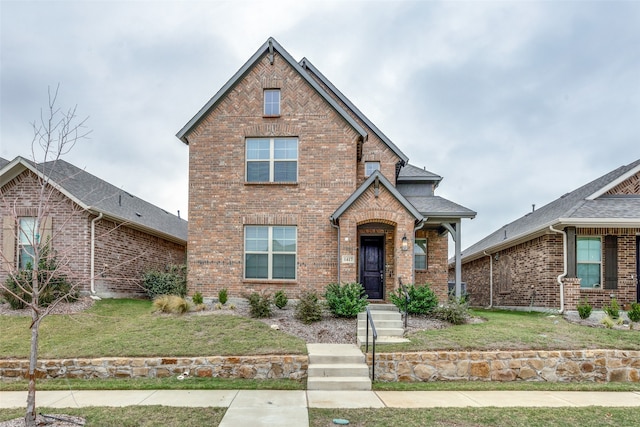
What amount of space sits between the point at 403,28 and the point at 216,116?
23.6 ft

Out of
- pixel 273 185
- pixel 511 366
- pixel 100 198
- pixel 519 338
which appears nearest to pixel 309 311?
pixel 273 185

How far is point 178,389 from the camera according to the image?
776 cm

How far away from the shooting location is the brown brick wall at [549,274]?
46.1ft

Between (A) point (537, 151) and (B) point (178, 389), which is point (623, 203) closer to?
(A) point (537, 151)

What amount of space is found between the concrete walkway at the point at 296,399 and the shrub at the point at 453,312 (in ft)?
11.4

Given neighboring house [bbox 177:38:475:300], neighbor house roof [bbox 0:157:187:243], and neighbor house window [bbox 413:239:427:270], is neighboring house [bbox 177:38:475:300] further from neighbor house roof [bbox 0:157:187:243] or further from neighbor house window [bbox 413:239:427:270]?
neighbor house roof [bbox 0:157:187:243]

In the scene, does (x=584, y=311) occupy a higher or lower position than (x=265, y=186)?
lower

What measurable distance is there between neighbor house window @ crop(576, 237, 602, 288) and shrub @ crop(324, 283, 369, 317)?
25.2 ft

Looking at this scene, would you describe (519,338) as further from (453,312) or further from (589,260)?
(589,260)

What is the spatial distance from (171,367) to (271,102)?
873 centimetres

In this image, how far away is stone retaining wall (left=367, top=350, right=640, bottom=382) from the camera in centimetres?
882

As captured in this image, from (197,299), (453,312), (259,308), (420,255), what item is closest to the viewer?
(453,312)

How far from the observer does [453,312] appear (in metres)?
11.5

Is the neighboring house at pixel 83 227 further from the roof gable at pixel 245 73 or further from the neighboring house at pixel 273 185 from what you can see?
the roof gable at pixel 245 73
